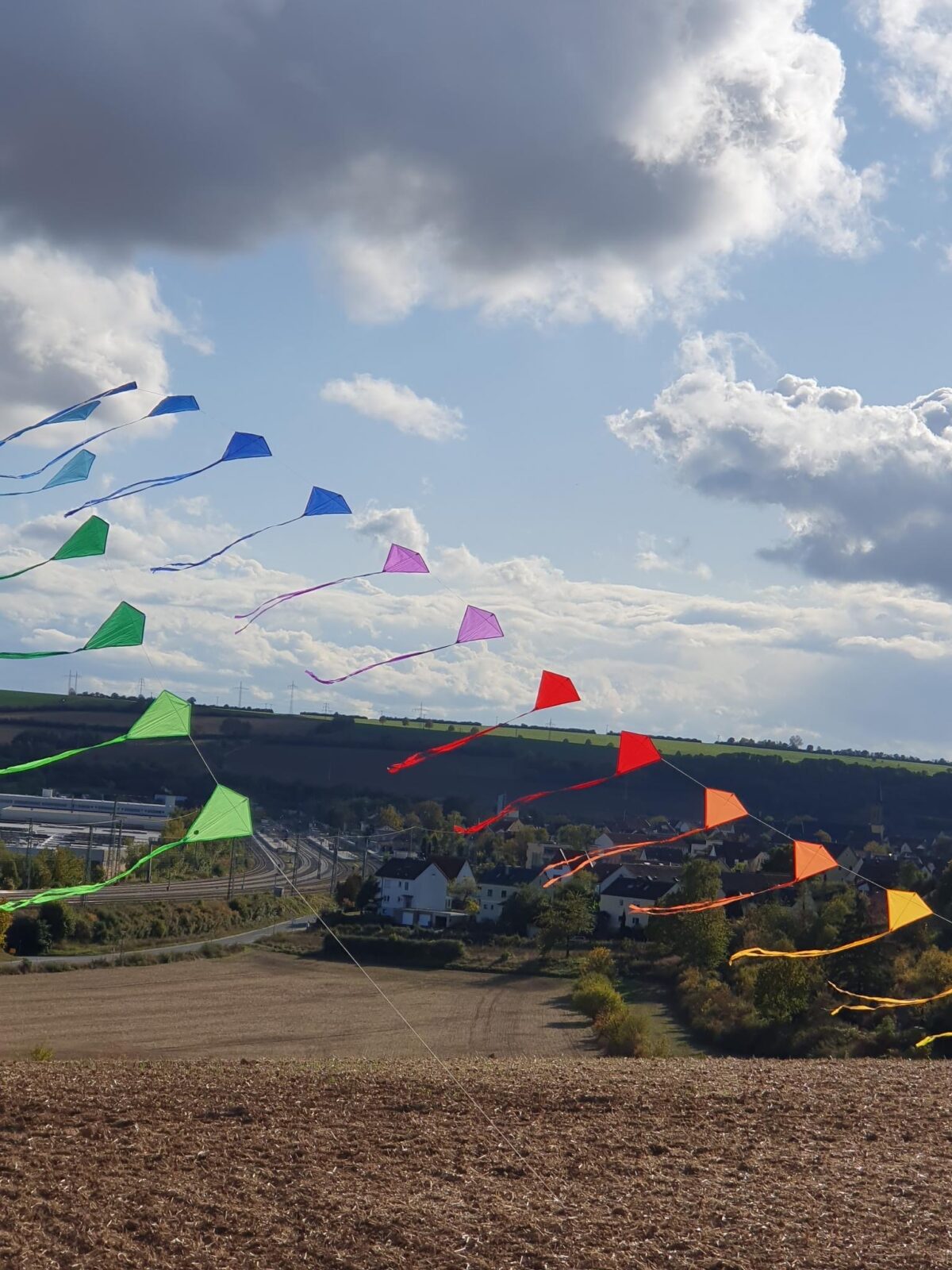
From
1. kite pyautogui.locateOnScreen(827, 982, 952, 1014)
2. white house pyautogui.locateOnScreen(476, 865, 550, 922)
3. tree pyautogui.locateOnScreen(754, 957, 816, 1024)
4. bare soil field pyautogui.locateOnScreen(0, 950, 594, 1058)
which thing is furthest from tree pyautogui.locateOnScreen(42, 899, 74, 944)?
kite pyautogui.locateOnScreen(827, 982, 952, 1014)

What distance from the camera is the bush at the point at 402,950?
46.7 m

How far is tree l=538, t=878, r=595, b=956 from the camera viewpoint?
4603cm

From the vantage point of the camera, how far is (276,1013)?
31.9m

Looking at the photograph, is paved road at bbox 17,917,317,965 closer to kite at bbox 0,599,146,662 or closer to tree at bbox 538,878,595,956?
tree at bbox 538,878,595,956

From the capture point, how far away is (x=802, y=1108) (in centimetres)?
1240

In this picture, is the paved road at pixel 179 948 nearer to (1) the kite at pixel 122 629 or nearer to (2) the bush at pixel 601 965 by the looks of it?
(2) the bush at pixel 601 965

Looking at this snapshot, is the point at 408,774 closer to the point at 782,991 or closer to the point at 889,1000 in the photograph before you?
the point at 782,991

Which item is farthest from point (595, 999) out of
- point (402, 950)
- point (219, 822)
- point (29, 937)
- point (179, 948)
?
point (219, 822)

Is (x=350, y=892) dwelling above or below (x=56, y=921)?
below

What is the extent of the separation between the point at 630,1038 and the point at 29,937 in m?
26.3

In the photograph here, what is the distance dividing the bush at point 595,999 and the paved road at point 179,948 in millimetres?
17384

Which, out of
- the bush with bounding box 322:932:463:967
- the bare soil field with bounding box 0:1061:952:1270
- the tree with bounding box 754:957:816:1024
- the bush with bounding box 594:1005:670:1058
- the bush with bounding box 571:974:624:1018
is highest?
the bare soil field with bounding box 0:1061:952:1270

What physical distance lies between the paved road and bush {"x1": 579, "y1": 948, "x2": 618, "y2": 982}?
14.7 m

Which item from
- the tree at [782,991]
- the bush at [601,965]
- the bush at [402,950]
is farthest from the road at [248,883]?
the tree at [782,991]
